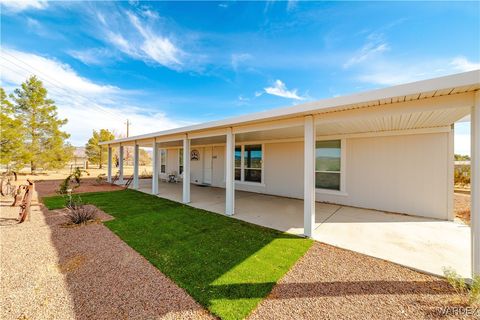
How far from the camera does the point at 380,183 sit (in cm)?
647

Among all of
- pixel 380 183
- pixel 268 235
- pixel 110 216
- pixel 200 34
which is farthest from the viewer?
pixel 200 34

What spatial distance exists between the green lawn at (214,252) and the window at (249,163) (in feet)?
13.8

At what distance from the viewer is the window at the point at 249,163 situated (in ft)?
31.6

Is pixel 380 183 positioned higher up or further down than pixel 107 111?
further down

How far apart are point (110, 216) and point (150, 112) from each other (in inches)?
753

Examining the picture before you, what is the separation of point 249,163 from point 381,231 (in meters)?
6.33

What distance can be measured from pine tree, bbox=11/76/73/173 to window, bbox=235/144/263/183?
1759 centimetres

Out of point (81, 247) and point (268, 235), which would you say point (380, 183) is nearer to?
point (268, 235)

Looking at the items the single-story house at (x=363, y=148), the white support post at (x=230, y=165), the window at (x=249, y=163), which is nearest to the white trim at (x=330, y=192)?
the single-story house at (x=363, y=148)

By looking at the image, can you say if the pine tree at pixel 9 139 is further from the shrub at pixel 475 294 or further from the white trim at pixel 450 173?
the white trim at pixel 450 173

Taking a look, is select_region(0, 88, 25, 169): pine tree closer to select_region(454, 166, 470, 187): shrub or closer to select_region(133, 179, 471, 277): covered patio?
select_region(133, 179, 471, 277): covered patio

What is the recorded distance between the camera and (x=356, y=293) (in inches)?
100

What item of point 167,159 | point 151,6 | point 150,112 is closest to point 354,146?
point 151,6

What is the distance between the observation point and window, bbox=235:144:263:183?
9.63m
